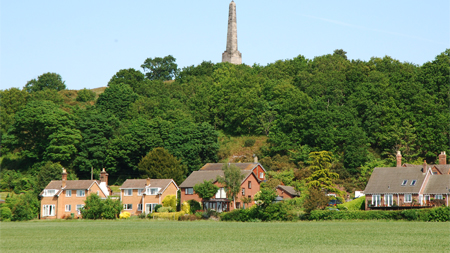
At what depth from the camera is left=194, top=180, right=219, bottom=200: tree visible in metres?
71.1

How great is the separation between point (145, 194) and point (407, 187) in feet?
110

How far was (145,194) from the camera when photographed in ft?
251

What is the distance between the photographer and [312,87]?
109m

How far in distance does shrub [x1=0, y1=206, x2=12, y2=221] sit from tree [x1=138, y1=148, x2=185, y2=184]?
879 inches

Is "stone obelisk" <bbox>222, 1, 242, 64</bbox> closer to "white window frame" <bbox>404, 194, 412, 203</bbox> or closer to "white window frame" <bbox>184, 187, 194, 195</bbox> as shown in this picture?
"white window frame" <bbox>184, 187, 194, 195</bbox>

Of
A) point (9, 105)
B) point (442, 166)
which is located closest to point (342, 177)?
point (442, 166)

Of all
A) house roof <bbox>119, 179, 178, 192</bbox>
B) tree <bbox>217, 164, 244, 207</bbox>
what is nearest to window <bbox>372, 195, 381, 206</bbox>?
tree <bbox>217, 164, 244, 207</bbox>

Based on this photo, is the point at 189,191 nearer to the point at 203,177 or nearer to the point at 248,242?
the point at 203,177

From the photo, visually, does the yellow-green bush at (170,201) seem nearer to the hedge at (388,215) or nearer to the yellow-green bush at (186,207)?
the yellow-green bush at (186,207)

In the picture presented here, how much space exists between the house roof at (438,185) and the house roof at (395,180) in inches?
43.8

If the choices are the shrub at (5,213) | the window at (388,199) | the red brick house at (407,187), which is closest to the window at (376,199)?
the red brick house at (407,187)

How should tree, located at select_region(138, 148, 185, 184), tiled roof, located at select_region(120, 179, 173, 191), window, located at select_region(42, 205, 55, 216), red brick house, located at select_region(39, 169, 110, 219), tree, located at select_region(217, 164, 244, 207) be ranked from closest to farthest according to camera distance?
tree, located at select_region(217, 164, 244, 207) < red brick house, located at select_region(39, 169, 110, 219) < window, located at select_region(42, 205, 55, 216) < tiled roof, located at select_region(120, 179, 173, 191) < tree, located at select_region(138, 148, 185, 184)

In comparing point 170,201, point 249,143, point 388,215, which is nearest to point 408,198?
point 388,215

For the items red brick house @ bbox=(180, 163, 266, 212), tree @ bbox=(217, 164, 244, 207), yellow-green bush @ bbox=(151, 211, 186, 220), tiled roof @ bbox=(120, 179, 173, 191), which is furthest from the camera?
tiled roof @ bbox=(120, 179, 173, 191)
